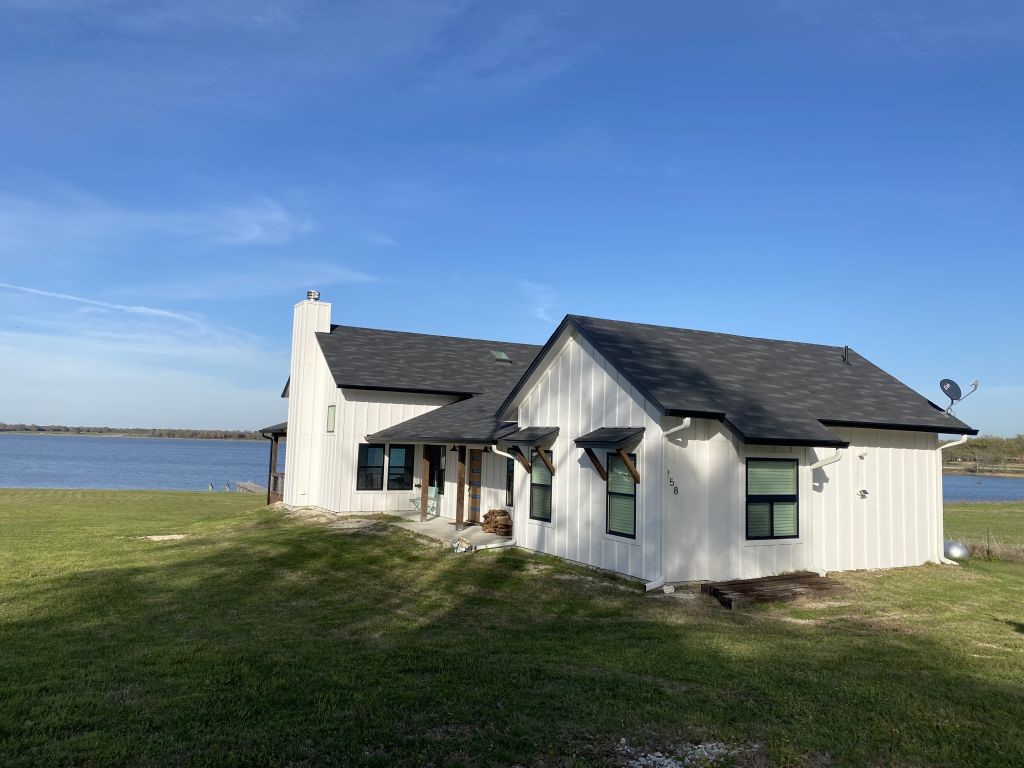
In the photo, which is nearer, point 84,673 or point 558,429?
point 84,673

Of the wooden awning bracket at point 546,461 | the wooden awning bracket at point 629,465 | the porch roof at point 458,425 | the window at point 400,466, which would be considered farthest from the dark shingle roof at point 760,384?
the window at point 400,466

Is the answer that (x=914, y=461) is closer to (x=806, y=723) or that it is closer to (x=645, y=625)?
(x=645, y=625)

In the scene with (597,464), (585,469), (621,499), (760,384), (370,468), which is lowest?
(621,499)

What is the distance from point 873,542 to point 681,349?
5.22m

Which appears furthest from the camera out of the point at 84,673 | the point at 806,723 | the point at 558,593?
the point at 558,593

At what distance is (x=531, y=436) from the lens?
15.0 metres

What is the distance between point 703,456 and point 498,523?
22.0 ft

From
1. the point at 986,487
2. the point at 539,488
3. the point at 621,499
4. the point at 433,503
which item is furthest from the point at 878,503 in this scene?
the point at 986,487

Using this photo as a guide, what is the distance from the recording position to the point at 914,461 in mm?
14961

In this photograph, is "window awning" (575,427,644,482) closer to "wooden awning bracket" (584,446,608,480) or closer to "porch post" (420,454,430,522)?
"wooden awning bracket" (584,446,608,480)

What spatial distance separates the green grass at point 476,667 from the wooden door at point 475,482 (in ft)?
19.5

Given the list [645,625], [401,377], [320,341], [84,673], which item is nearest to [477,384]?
[401,377]

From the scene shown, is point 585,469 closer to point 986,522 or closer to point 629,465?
point 629,465

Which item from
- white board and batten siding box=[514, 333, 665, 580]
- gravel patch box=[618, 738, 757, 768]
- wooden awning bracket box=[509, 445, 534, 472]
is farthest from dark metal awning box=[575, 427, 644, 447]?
gravel patch box=[618, 738, 757, 768]
